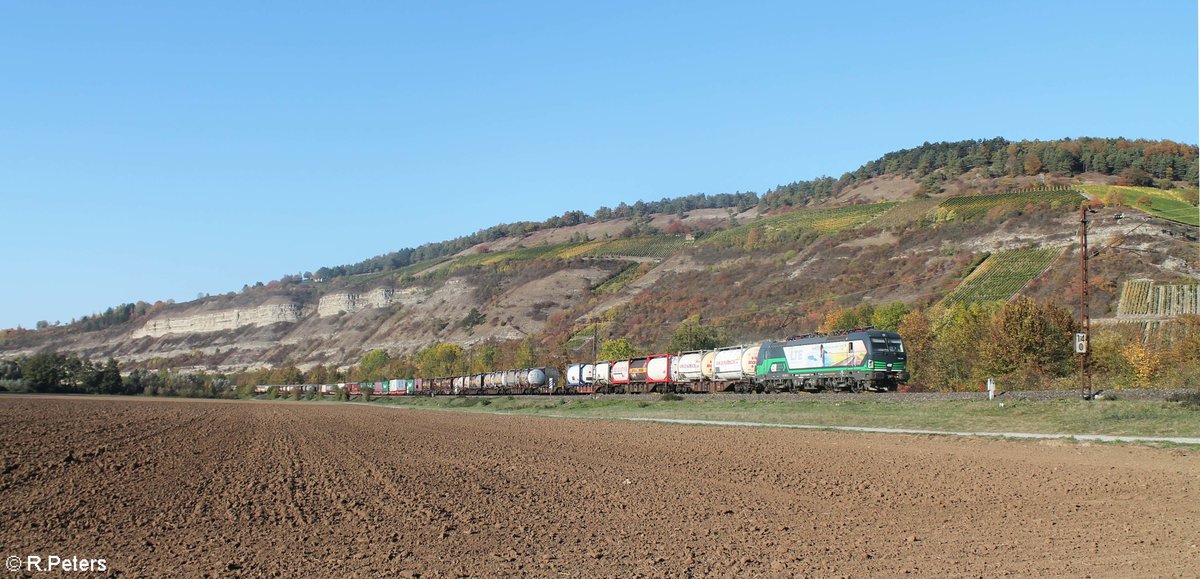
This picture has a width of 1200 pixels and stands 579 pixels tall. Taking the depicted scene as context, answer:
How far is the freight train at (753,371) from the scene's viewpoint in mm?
47500

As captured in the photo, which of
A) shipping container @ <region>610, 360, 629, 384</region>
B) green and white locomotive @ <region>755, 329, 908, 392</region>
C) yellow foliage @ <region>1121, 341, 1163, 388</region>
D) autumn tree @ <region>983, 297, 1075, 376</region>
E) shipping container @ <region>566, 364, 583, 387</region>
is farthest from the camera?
shipping container @ <region>566, 364, 583, 387</region>

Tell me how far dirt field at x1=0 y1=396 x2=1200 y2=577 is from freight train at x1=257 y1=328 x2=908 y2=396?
71.3ft

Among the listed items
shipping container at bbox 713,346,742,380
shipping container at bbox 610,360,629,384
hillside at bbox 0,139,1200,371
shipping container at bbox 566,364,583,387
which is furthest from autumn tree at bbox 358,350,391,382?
shipping container at bbox 713,346,742,380

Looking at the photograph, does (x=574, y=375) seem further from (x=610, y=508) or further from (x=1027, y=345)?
(x=610, y=508)

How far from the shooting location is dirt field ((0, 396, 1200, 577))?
11.5 metres

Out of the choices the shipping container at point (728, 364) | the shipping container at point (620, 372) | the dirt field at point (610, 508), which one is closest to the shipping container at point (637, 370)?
the shipping container at point (620, 372)

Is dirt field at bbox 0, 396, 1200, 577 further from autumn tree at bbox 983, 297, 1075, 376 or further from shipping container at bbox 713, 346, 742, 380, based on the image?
autumn tree at bbox 983, 297, 1075, 376

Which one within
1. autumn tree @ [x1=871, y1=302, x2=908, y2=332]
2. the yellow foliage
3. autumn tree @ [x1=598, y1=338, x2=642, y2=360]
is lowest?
the yellow foliage

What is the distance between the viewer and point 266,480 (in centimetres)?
1834

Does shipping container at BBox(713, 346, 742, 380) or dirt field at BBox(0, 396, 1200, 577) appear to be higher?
shipping container at BBox(713, 346, 742, 380)

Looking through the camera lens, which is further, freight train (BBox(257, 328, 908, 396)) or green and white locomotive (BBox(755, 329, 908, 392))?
freight train (BBox(257, 328, 908, 396))

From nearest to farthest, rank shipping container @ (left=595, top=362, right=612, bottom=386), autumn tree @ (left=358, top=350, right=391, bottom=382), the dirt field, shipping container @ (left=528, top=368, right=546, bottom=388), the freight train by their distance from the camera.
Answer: the dirt field < the freight train < shipping container @ (left=595, top=362, right=612, bottom=386) < shipping container @ (left=528, top=368, right=546, bottom=388) < autumn tree @ (left=358, top=350, right=391, bottom=382)

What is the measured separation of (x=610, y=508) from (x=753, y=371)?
141ft

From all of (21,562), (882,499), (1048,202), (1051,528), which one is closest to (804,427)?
(882,499)
